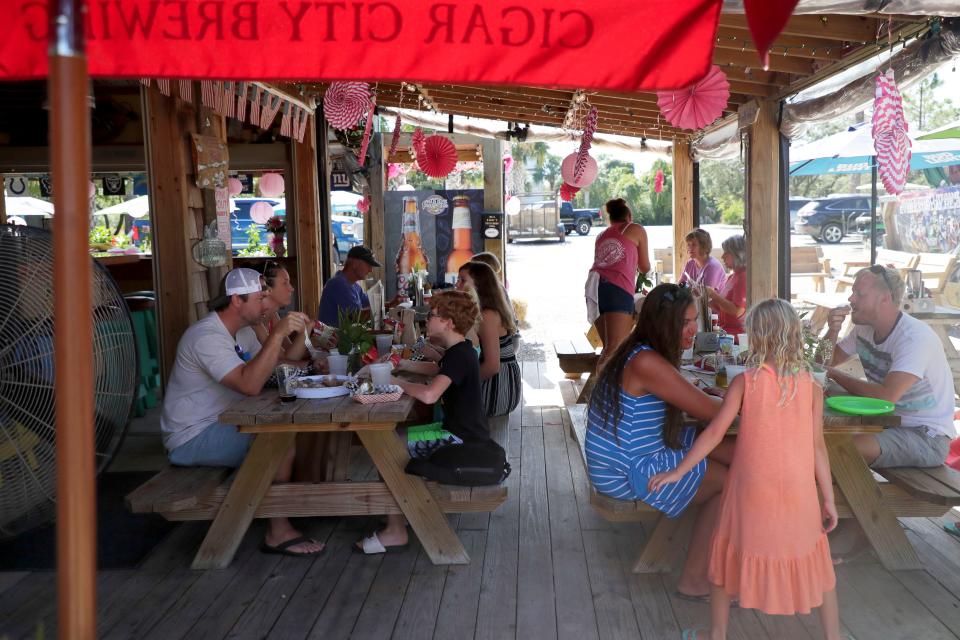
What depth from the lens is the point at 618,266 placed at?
7145 millimetres

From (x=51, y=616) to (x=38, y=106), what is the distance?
688 centimetres

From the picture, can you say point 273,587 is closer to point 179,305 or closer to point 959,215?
point 179,305

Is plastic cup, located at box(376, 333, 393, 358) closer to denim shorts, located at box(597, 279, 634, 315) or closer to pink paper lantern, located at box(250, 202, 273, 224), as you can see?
denim shorts, located at box(597, 279, 634, 315)

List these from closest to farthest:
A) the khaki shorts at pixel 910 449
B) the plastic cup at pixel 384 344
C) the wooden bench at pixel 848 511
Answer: the wooden bench at pixel 848 511
the khaki shorts at pixel 910 449
the plastic cup at pixel 384 344

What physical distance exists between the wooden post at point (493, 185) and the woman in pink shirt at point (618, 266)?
371 centimetres

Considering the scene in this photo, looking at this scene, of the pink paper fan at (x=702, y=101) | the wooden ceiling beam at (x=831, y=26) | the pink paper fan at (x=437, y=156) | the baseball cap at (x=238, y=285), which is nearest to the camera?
the baseball cap at (x=238, y=285)

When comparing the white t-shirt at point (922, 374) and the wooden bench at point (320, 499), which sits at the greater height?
the white t-shirt at point (922, 374)

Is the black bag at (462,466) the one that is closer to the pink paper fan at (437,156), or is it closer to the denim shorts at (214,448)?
the denim shorts at (214,448)

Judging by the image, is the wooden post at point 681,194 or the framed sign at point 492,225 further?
the framed sign at point 492,225

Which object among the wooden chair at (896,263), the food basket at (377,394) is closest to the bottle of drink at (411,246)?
the wooden chair at (896,263)

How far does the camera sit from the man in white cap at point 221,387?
149 inches

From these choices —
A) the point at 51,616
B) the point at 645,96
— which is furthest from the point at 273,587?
the point at 645,96

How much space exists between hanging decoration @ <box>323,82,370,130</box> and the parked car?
840 inches

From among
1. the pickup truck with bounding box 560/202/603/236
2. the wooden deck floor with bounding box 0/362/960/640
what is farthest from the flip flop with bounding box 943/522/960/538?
the pickup truck with bounding box 560/202/603/236
